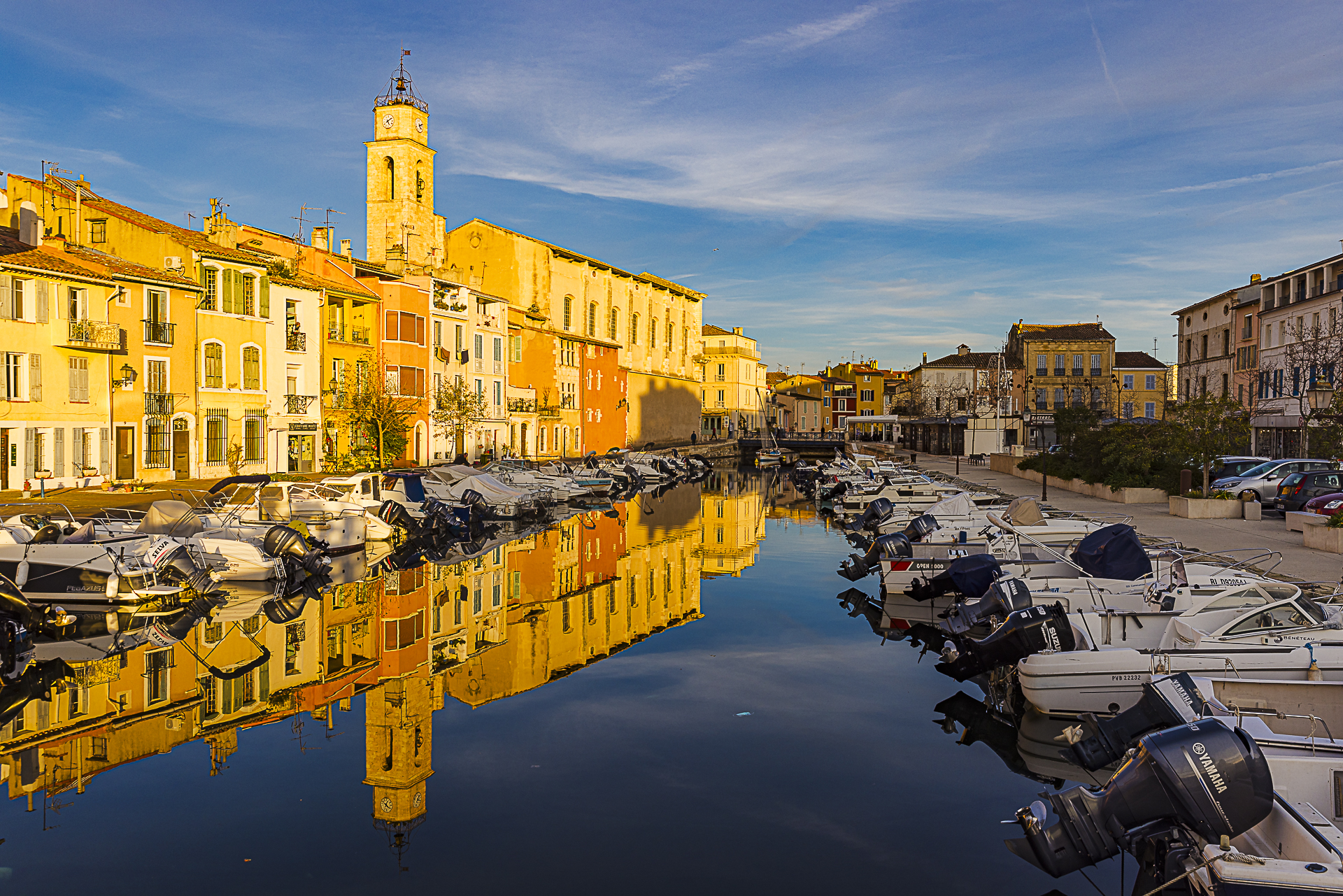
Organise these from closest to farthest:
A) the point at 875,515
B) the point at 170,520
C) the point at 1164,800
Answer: the point at 1164,800 < the point at 170,520 < the point at 875,515

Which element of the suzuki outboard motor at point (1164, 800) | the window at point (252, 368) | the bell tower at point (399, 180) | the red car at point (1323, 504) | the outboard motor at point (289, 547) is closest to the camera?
the suzuki outboard motor at point (1164, 800)

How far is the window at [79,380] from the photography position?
3297 centimetres

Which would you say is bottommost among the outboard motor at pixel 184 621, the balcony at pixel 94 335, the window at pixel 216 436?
the outboard motor at pixel 184 621

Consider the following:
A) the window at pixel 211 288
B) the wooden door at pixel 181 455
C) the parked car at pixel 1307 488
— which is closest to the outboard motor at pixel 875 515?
the parked car at pixel 1307 488

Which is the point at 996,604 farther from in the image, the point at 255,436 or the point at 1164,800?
the point at 255,436

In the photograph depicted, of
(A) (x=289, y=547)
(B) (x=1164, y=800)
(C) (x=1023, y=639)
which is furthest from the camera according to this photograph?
(A) (x=289, y=547)

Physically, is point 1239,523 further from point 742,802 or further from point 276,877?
point 276,877

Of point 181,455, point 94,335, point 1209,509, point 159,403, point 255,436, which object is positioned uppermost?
point 94,335

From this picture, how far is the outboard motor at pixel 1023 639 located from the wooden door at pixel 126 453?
1250 inches

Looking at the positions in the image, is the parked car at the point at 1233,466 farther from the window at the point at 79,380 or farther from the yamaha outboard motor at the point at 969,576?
the window at the point at 79,380

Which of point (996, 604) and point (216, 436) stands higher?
point (216, 436)

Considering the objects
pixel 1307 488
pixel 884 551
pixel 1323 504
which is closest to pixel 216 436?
pixel 884 551

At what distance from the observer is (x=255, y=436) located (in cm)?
4031

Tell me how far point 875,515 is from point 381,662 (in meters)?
21.5
